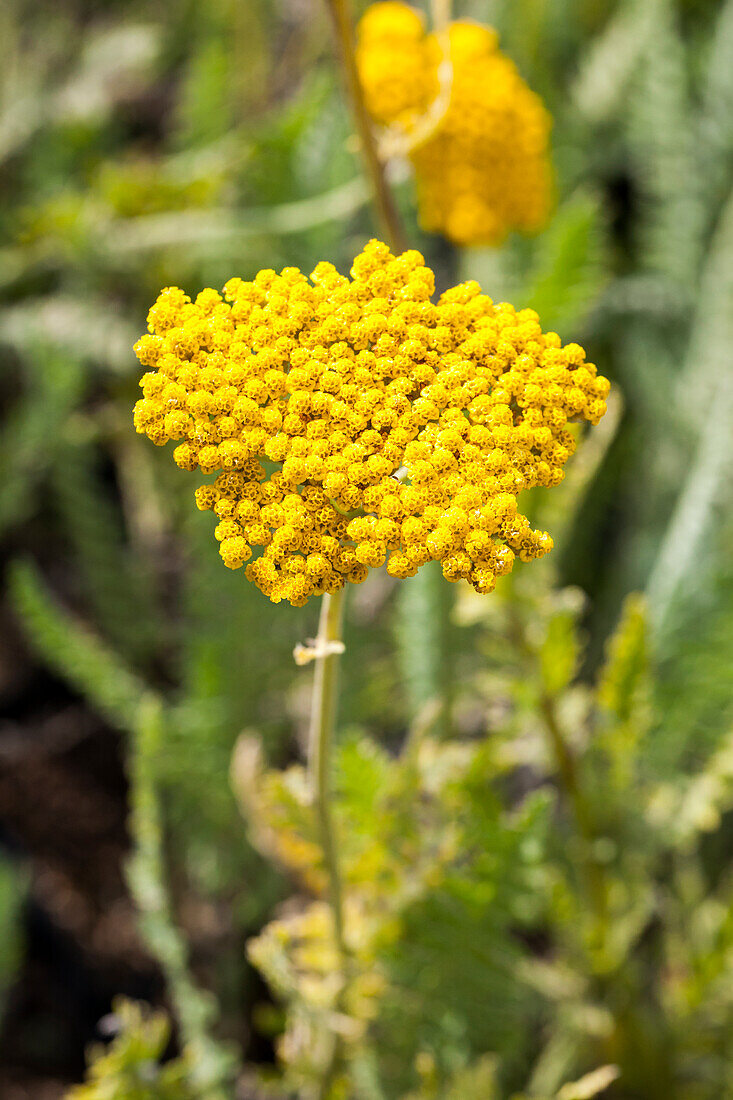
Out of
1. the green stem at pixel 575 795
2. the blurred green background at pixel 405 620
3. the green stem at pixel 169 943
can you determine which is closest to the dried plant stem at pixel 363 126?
the blurred green background at pixel 405 620

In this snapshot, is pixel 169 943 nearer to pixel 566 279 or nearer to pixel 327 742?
pixel 327 742

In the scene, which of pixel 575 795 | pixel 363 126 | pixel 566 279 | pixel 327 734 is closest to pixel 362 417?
pixel 327 734

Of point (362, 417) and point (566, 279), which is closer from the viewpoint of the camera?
point (362, 417)

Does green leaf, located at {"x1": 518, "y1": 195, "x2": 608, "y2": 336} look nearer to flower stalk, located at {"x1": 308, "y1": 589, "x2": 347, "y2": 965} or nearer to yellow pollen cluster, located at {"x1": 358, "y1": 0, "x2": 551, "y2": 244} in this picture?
yellow pollen cluster, located at {"x1": 358, "y1": 0, "x2": 551, "y2": 244}

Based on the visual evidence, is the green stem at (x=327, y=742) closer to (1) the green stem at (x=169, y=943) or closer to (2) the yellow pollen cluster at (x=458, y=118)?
(1) the green stem at (x=169, y=943)

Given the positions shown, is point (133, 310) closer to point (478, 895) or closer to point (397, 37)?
point (397, 37)

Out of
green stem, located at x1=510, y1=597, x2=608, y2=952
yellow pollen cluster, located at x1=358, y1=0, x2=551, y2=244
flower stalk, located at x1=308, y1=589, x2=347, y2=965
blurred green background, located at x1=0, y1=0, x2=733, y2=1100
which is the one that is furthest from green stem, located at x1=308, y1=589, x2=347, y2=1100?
yellow pollen cluster, located at x1=358, y1=0, x2=551, y2=244

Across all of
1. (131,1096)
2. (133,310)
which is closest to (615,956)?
(131,1096)
